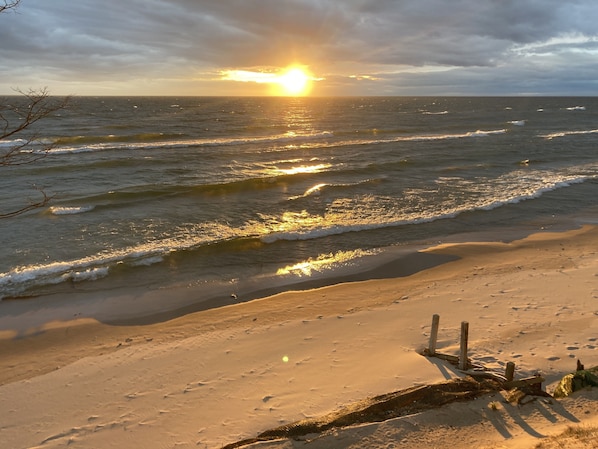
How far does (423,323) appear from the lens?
966cm

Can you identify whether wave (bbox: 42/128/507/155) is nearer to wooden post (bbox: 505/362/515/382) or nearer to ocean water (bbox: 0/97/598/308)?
ocean water (bbox: 0/97/598/308)

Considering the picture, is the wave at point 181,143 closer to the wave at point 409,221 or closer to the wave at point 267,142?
the wave at point 267,142

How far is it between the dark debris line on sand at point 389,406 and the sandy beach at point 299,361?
0.46 ft

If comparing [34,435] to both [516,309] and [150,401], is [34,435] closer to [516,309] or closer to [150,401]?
[150,401]

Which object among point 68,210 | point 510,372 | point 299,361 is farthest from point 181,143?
point 510,372

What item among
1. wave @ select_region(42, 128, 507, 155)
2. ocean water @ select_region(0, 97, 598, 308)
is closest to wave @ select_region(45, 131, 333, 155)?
wave @ select_region(42, 128, 507, 155)

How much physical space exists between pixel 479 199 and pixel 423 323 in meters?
14.0

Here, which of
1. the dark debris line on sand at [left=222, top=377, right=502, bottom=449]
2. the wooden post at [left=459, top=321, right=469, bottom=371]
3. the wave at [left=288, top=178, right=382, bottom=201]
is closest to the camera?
the dark debris line on sand at [left=222, top=377, right=502, bottom=449]

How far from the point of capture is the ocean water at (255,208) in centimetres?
1361

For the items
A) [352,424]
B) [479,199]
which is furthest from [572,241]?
[352,424]

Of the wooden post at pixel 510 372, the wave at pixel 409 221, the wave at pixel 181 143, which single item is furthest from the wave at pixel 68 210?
the wooden post at pixel 510 372

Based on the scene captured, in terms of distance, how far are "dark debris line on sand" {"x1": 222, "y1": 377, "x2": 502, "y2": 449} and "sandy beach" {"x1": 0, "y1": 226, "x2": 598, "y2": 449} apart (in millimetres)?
139

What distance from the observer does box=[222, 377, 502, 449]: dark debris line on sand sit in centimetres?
602

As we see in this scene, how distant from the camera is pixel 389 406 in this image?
6375 mm
